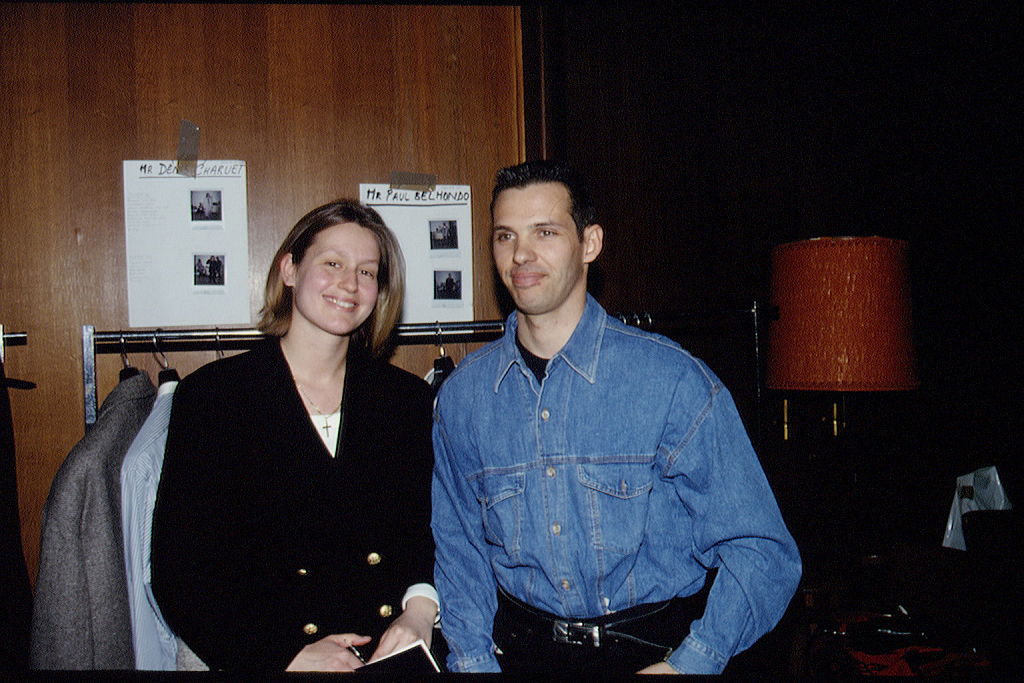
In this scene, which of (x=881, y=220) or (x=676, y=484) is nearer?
(x=676, y=484)

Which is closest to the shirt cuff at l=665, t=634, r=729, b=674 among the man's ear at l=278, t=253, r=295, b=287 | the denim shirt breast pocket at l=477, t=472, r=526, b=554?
the denim shirt breast pocket at l=477, t=472, r=526, b=554

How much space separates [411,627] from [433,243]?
1.22 meters

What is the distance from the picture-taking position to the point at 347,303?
1.49 m

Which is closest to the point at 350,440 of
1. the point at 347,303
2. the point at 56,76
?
the point at 347,303

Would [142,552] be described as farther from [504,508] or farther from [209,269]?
[209,269]

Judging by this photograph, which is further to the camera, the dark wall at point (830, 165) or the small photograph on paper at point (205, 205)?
the small photograph on paper at point (205, 205)

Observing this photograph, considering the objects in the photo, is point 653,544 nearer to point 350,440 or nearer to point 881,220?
point 350,440

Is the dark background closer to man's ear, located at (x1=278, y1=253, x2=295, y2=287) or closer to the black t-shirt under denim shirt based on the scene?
the black t-shirt under denim shirt

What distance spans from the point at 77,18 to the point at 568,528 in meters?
2.14

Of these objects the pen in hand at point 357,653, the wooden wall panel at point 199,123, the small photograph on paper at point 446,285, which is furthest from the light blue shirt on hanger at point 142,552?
the small photograph on paper at point 446,285

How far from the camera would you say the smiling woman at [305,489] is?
4.26 feet

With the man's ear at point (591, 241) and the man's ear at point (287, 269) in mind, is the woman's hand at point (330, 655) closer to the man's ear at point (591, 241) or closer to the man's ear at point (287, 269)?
the man's ear at point (287, 269)

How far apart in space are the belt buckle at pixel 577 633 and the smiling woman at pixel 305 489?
0.94 feet

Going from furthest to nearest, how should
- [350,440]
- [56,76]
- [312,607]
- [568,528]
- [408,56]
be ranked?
[408,56]
[56,76]
[350,440]
[312,607]
[568,528]
